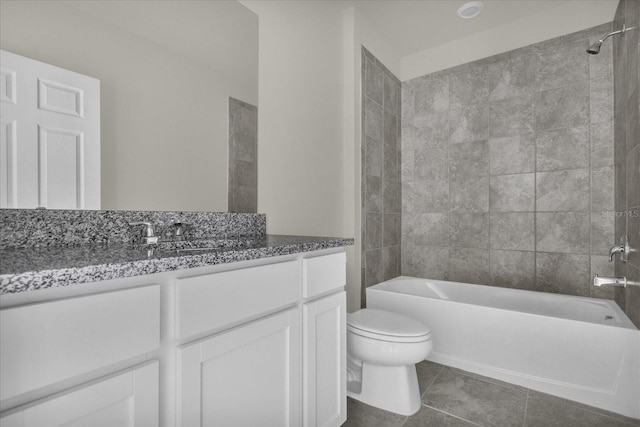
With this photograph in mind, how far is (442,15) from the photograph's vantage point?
261cm

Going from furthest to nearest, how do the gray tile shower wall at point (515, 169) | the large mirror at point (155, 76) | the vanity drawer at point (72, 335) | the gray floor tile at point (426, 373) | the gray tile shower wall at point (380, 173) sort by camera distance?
the gray tile shower wall at point (380, 173) < the gray tile shower wall at point (515, 169) < the gray floor tile at point (426, 373) < the large mirror at point (155, 76) < the vanity drawer at point (72, 335)

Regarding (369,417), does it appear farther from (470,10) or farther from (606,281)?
(470,10)

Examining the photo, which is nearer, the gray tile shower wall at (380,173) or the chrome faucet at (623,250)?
the chrome faucet at (623,250)

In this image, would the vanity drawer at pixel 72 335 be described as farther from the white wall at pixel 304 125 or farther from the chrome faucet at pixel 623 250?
the chrome faucet at pixel 623 250

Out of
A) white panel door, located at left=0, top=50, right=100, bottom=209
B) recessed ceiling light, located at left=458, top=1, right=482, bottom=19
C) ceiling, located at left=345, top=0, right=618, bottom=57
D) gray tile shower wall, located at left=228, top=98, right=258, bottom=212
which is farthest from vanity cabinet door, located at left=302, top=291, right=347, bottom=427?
recessed ceiling light, located at left=458, top=1, right=482, bottom=19

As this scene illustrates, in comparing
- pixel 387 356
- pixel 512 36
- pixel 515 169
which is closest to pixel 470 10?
pixel 512 36

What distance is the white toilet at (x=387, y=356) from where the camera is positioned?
1640 mm

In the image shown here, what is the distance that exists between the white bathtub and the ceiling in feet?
6.93

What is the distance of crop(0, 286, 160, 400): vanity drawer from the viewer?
1.84 ft

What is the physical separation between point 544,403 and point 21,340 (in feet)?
7.50

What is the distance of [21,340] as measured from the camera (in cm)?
57

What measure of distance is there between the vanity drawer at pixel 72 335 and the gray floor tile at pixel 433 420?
143 cm

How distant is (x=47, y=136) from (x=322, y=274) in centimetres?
105

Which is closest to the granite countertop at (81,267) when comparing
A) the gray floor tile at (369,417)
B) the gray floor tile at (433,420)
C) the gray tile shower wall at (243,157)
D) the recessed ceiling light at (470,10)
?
the gray tile shower wall at (243,157)
